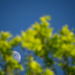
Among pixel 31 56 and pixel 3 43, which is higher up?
pixel 3 43

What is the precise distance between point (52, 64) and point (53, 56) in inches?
23.3

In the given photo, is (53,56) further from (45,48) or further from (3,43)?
(3,43)

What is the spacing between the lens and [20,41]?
9328mm

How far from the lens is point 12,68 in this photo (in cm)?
945

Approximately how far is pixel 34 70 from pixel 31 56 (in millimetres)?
1194

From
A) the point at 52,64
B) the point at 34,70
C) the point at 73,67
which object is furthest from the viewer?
the point at 52,64

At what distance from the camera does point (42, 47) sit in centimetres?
900

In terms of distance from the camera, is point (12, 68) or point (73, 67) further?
point (12, 68)

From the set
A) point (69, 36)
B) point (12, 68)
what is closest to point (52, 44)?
point (69, 36)

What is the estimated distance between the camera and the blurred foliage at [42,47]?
27.5 feet

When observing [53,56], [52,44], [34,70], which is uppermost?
[52,44]

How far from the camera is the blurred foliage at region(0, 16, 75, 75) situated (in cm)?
838

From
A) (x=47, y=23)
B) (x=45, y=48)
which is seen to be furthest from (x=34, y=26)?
(x=45, y=48)

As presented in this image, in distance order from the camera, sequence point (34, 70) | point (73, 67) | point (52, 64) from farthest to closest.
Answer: point (52, 64)
point (73, 67)
point (34, 70)
